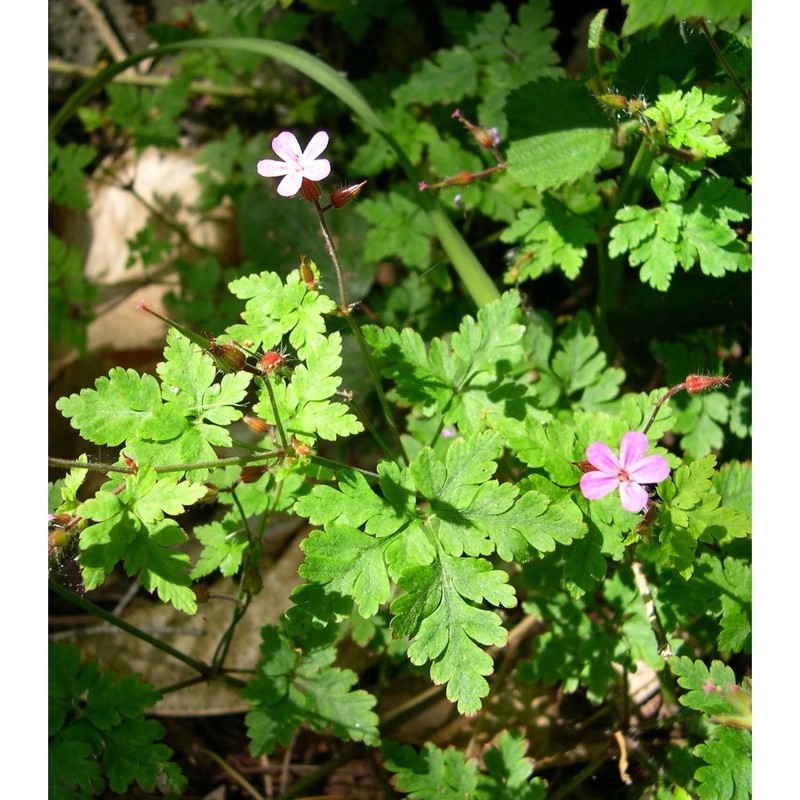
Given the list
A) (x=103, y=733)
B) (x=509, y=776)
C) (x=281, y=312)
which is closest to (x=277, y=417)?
(x=281, y=312)

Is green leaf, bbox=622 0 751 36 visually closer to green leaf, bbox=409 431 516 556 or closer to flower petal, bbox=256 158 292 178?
flower petal, bbox=256 158 292 178

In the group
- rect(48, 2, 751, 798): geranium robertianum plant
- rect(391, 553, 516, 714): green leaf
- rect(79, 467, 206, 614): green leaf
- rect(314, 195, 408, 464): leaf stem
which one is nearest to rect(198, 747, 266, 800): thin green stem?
A: rect(48, 2, 751, 798): geranium robertianum plant

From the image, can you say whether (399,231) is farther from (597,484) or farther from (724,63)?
(597,484)

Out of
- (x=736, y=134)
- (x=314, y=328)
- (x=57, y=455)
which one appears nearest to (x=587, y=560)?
(x=314, y=328)

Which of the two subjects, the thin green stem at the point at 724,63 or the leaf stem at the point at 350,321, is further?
the thin green stem at the point at 724,63

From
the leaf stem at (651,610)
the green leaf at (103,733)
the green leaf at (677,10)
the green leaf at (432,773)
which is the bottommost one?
the green leaf at (432,773)

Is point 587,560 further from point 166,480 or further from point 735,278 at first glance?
point 735,278

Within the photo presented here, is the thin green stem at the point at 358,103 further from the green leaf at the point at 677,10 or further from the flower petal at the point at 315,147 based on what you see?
the green leaf at the point at 677,10

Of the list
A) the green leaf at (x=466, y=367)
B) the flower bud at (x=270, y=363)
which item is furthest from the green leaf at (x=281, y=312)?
the green leaf at (x=466, y=367)

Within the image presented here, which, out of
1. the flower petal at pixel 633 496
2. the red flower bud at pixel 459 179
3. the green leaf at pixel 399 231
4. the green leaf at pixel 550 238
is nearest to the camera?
the flower petal at pixel 633 496
